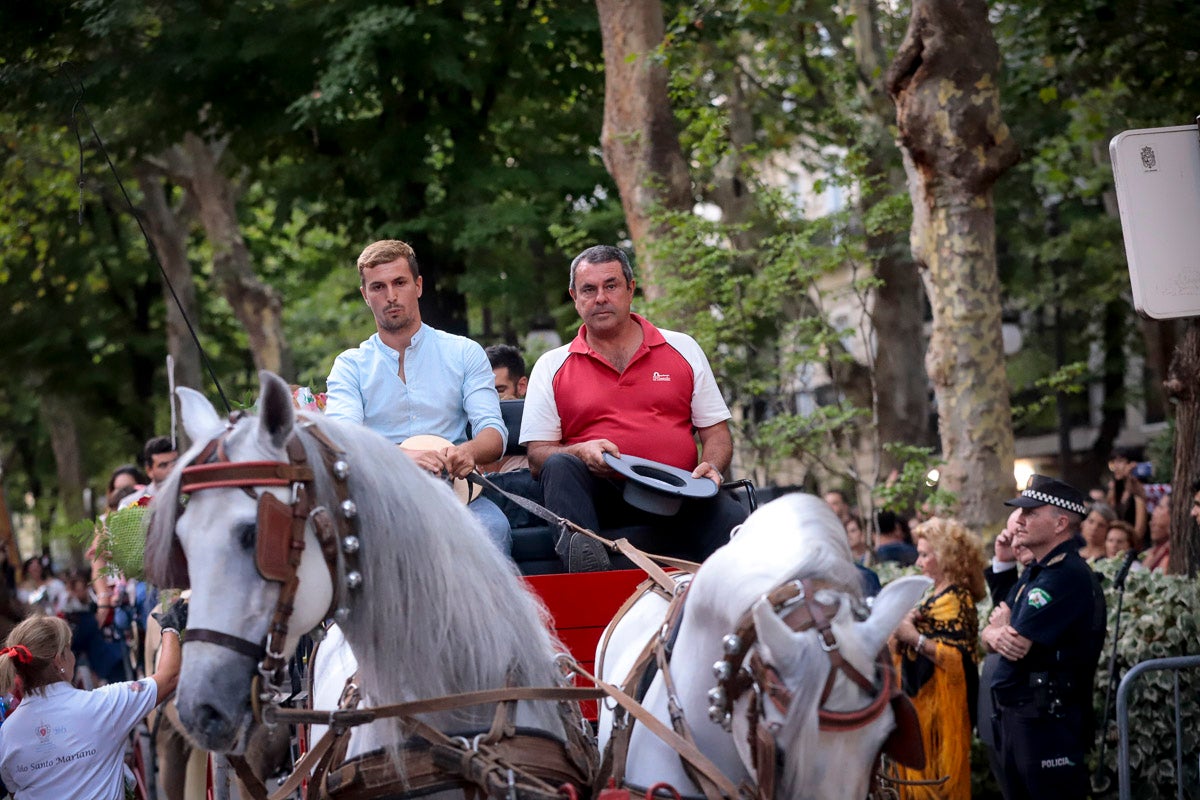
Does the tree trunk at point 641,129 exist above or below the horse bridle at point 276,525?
above

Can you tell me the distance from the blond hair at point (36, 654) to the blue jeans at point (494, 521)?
2.32 meters

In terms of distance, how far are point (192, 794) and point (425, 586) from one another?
5077mm

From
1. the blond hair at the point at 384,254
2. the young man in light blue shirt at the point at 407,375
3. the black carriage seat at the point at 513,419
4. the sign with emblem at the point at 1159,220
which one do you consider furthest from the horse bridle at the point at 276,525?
the sign with emblem at the point at 1159,220

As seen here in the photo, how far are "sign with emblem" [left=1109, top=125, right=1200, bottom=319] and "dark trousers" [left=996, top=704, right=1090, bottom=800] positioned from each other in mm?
2285

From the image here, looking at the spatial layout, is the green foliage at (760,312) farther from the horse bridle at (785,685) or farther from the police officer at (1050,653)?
the horse bridle at (785,685)

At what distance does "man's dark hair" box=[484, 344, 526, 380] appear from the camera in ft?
28.4

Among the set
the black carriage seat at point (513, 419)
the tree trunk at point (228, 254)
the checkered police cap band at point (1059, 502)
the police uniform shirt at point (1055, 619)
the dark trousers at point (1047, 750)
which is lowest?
the dark trousers at point (1047, 750)

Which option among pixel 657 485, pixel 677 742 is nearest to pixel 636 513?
pixel 657 485

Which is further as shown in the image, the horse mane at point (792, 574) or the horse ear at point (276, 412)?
the horse ear at point (276, 412)

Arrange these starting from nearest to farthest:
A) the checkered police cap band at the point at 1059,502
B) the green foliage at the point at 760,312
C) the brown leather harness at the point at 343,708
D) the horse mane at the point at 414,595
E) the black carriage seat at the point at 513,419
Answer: the brown leather harness at the point at 343,708
the horse mane at the point at 414,595
the black carriage seat at the point at 513,419
the checkered police cap band at the point at 1059,502
the green foliage at the point at 760,312

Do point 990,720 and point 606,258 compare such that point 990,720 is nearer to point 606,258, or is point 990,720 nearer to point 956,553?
point 956,553

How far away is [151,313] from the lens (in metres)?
26.3

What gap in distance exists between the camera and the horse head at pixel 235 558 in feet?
11.4

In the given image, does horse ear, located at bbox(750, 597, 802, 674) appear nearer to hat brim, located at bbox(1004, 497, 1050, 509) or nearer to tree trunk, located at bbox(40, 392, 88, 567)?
hat brim, located at bbox(1004, 497, 1050, 509)
